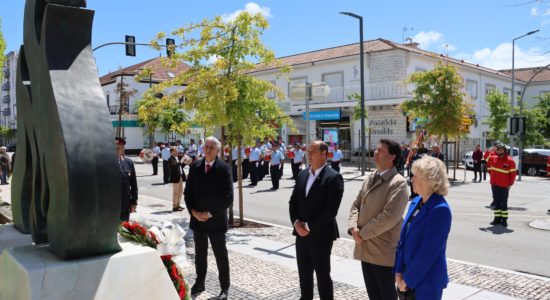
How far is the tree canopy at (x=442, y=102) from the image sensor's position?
2125 centimetres

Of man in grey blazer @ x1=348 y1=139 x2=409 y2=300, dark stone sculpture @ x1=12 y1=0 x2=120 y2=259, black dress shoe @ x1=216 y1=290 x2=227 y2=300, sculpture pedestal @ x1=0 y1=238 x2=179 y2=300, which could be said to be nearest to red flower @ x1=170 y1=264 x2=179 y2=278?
sculpture pedestal @ x1=0 y1=238 x2=179 y2=300

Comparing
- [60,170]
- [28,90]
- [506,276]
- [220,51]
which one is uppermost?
[220,51]

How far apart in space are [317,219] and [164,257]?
1.48 m

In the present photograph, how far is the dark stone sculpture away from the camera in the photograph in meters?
3.03

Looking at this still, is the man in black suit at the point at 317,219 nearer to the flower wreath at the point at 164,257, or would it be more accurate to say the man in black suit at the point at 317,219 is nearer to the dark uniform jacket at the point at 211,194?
the dark uniform jacket at the point at 211,194

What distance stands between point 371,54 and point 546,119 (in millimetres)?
16096

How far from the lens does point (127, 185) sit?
6758 millimetres

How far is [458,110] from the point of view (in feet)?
69.8

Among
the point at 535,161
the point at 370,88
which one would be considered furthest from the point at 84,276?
the point at 370,88

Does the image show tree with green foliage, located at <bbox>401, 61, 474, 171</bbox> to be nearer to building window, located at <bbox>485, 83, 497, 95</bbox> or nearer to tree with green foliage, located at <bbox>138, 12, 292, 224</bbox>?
tree with green foliage, located at <bbox>138, 12, 292, 224</bbox>

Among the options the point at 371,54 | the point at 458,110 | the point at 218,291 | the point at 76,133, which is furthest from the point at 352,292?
the point at 371,54

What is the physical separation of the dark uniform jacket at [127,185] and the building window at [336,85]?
2856 cm

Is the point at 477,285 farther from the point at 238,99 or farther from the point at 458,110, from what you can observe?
the point at 458,110

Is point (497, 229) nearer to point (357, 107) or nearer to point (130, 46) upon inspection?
point (130, 46)
